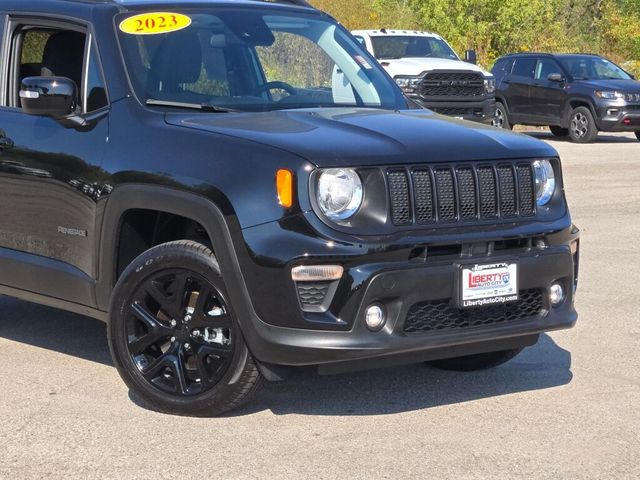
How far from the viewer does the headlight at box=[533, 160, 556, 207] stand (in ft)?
19.3

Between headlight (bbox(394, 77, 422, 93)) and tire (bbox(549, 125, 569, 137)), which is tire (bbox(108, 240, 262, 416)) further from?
tire (bbox(549, 125, 569, 137))

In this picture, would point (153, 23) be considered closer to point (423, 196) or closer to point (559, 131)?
point (423, 196)

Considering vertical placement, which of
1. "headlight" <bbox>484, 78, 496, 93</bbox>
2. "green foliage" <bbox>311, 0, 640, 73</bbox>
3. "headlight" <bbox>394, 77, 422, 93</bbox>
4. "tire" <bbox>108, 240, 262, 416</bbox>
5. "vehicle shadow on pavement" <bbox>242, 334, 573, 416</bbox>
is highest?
"tire" <bbox>108, 240, 262, 416</bbox>

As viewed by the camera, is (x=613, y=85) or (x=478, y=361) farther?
(x=613, y=85)

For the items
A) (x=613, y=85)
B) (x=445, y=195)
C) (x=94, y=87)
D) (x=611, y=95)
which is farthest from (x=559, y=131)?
(x=445, y=195)

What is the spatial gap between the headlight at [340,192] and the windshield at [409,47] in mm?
16227

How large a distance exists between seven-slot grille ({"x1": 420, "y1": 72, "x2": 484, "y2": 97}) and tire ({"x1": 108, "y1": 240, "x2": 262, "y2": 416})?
1528 centimetres

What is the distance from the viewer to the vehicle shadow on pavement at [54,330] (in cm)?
709

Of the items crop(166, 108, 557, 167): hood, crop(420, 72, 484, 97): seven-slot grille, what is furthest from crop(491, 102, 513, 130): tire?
crop(166, 108, 557, 167): hood

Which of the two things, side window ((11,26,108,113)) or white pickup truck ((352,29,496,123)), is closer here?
side window ((11,26,108,113))

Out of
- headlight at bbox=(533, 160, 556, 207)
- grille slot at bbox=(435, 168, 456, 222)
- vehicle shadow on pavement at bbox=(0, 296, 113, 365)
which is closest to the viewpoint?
grille slot at bbox=(435, 168, 456, 222)

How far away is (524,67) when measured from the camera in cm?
2595

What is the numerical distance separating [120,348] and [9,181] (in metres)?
1.15

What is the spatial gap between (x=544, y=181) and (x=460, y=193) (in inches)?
22.2
